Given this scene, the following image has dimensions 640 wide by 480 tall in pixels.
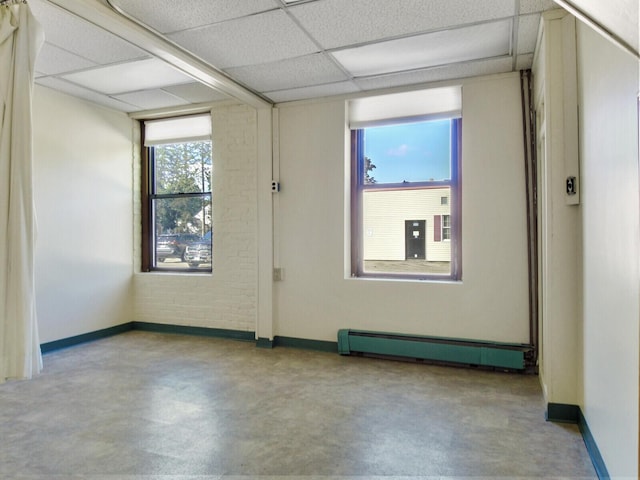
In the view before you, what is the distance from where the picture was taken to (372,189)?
4.32 m

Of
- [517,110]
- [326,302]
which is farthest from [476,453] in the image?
[517,110]

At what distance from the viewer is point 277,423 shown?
2.63m

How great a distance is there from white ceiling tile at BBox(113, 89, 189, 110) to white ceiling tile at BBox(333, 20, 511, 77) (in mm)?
2108

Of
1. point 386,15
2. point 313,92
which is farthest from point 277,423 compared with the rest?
point 313,92

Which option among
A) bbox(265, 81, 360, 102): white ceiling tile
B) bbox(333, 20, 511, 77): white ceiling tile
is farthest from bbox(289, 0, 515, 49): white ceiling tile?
bbox(265, 81, 360, 102): white ceiling tile

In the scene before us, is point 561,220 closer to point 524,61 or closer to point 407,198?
point 524,61

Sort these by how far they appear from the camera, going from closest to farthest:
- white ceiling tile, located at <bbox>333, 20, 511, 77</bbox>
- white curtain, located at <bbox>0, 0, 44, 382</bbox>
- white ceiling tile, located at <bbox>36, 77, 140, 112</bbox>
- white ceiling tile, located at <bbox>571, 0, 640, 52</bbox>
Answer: white ceiling tile, located at <bbox>571, 0, 640, 52</bbox>, white curtain, located at <bbox>0, 0, 44, 382</bbox>, white ceiling tile, located at <bbox>333, 20, 511, 77</bbox>, white ceiling tile, located at <bbox>36, 77, 140, 112</bbox>

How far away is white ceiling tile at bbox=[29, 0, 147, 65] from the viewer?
2.80 metres

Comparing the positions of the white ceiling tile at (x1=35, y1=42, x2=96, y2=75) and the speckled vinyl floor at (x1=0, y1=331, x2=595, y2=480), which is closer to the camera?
the speckled vinyl floor at (x1=0, y1=331, x2=595, y2=480)

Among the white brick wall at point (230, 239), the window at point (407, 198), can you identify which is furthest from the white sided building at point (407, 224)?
the white brick wall at point (230, 239)

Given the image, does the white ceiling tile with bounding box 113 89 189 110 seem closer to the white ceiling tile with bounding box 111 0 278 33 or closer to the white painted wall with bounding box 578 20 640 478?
the white ceiling tile with bounding box 111 0 278 33

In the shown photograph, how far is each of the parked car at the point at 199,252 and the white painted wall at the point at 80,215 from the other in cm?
77

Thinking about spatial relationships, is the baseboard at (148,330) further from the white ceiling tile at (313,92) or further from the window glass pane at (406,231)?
the white ceiling tile at (313,92)

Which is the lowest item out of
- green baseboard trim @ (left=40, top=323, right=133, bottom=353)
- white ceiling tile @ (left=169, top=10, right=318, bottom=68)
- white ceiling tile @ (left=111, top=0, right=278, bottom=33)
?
green baseboard trim @ (left=40, top=323, right=133, bottom=353)
